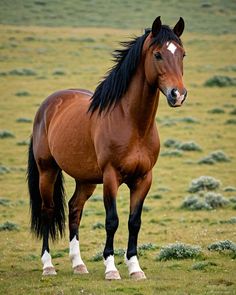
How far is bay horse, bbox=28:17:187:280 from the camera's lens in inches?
347

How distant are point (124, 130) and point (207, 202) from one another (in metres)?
9.37

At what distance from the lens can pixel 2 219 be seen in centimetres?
1705

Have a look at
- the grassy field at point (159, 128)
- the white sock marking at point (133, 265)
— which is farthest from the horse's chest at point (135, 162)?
the grassy field at point (159, 128)

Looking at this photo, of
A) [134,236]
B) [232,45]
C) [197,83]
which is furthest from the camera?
[232,45]

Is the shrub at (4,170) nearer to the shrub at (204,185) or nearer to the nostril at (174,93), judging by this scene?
the shrub at (204,185)

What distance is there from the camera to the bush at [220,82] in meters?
42.0

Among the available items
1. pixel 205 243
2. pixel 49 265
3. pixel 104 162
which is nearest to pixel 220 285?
pixel 104 162

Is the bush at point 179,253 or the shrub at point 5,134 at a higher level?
the bush at point 179,253

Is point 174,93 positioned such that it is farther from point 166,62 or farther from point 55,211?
point 55,211

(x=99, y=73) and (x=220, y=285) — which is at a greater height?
(x=220, y=285)

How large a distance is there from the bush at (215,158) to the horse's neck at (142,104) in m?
15.5

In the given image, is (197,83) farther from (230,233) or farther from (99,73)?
(230,233)

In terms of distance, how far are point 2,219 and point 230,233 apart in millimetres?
5524

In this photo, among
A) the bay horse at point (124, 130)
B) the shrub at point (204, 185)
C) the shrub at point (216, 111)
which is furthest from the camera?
the shrub at point (216, 111)
